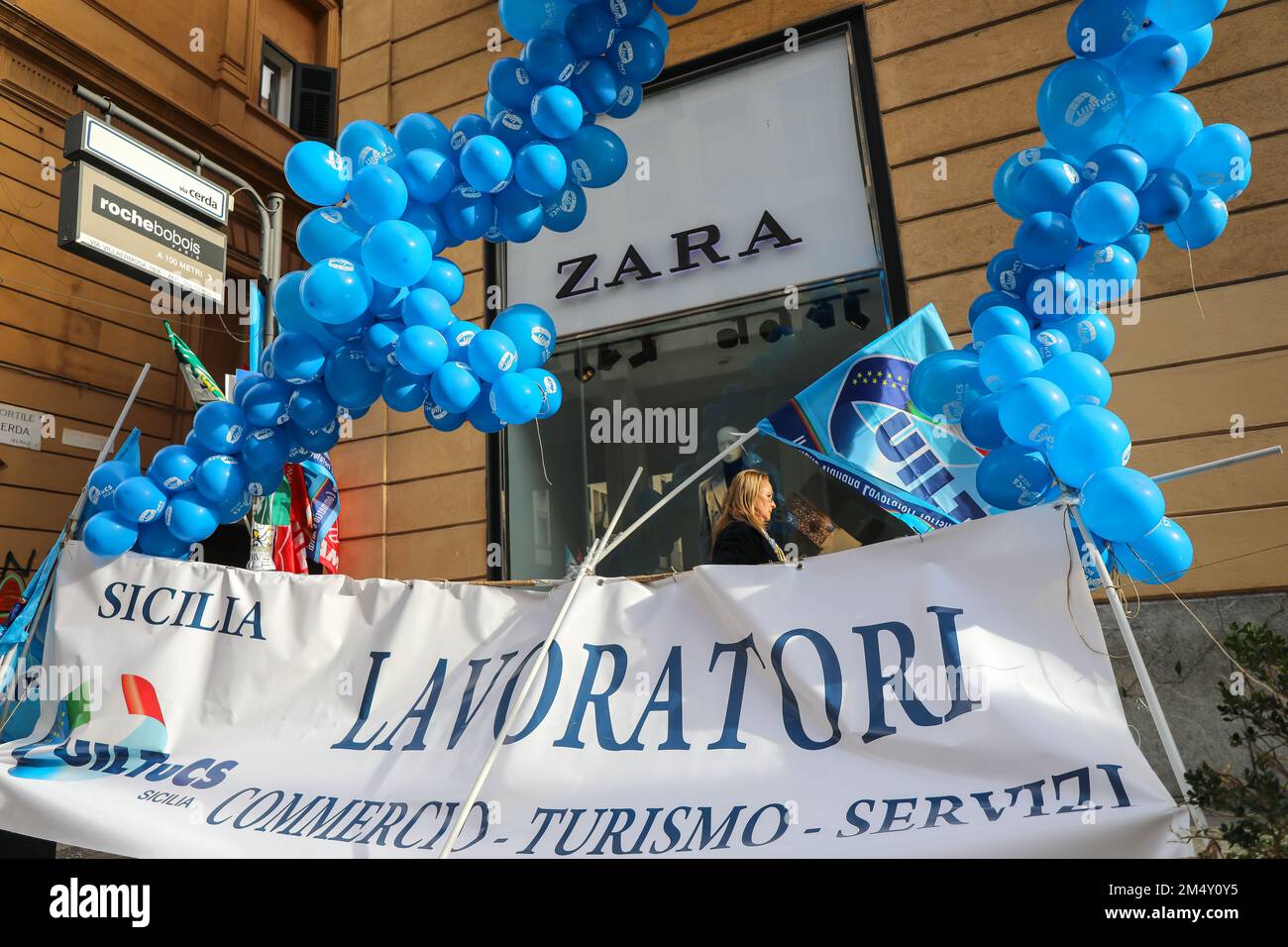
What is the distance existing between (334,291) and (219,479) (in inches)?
45.3

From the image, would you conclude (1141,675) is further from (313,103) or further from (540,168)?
(313,103)

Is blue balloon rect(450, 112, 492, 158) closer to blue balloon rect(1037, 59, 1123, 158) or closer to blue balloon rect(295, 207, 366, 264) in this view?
blue balloon rect(295, 207, 366, 264)

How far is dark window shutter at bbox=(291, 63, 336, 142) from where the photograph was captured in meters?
12.5

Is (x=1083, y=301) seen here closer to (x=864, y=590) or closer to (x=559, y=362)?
(x=864, y=590)

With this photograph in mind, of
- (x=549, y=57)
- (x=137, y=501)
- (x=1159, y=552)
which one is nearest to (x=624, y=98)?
(x=549, y=57)

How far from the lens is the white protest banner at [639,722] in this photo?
238 centimetres

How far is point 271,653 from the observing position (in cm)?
364

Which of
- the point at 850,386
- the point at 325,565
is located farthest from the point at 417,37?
the point at 850,386

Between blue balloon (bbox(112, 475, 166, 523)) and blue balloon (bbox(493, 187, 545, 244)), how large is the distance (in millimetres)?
2160

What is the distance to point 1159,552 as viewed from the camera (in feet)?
9.07

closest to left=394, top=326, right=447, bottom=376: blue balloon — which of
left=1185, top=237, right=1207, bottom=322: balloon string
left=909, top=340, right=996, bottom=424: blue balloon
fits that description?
left=909, top=340, right=996, bottom=424: blue balloon
